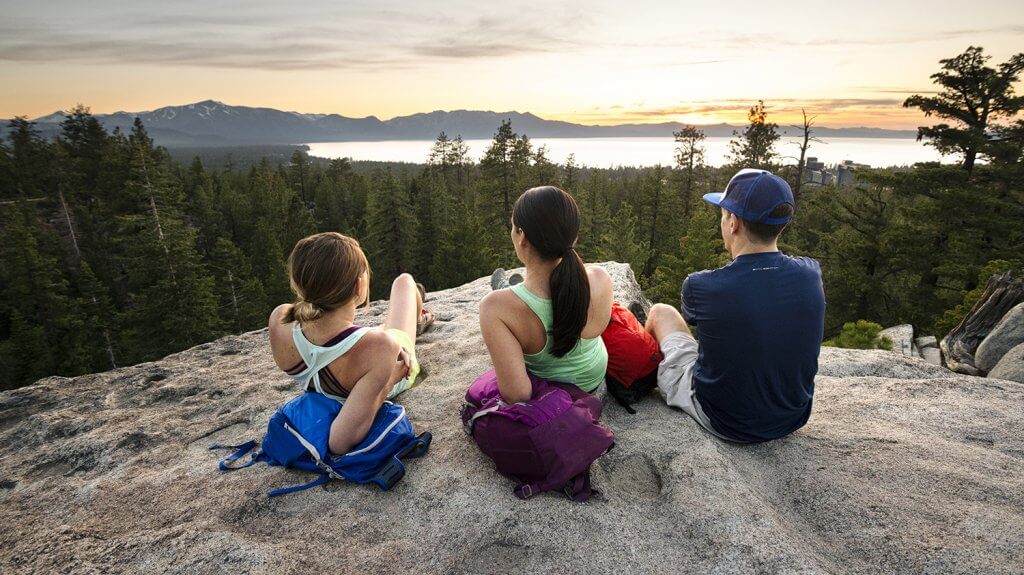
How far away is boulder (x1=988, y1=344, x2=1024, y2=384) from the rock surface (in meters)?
1.44

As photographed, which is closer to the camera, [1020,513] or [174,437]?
[1020,513]

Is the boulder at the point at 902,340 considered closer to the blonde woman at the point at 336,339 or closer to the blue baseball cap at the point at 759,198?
the blue baseball cap at the point at 759,198

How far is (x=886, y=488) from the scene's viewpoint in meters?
3.01

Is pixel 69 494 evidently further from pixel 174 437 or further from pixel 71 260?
pixel 71 260

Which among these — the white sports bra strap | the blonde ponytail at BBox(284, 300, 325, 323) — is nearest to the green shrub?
the white sports bra strap

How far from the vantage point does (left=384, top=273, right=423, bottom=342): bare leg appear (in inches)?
174

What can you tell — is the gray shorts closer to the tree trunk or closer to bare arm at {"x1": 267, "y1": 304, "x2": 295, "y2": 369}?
bare arm at {"x1": 267, "y1": 304, "x2": 295, "y2": 369}

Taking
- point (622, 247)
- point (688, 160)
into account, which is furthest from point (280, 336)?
point (688, 160)

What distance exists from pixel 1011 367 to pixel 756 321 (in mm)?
5059

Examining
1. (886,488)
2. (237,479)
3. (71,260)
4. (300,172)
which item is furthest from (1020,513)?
(300,172)

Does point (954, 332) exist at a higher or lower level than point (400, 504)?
lower

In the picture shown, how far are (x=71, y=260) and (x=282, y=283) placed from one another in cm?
2396

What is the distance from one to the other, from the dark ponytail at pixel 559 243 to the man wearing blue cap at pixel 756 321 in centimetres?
100

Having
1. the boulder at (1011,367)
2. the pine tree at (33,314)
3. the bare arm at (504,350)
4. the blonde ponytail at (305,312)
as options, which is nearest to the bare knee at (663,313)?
the bare arm at (504,350)
